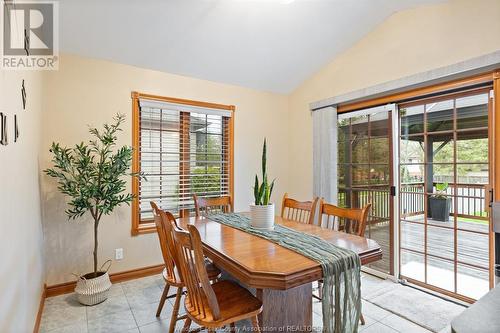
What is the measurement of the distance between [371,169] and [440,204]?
2.53ft

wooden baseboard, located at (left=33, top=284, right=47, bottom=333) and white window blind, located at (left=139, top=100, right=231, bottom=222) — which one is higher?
white window blind, located at (left=139, top=100, right=231, bottom=222)

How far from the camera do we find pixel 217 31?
2.79 m

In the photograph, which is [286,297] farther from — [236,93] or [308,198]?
[236,93]

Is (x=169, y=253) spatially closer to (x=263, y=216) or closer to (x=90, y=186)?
(x=263, y=216)

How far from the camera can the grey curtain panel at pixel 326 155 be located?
342 cm

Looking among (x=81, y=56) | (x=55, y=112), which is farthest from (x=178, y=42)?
(x=55, y=112)

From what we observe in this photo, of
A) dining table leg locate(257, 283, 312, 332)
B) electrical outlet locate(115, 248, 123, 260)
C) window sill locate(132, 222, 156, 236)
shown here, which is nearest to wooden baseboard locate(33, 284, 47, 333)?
electrical outlet locate(115, 248, 123, 260)

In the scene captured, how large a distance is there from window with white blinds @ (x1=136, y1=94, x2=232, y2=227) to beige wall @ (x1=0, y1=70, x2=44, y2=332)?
1.04 metres

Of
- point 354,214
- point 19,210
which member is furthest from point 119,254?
point 354,214

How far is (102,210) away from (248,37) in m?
2.30

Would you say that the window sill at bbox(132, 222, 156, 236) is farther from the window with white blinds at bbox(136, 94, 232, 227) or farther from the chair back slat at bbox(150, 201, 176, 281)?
the chair back slat at bbox(150, 201, 176, 281)

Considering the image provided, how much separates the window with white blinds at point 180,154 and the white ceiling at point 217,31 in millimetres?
518

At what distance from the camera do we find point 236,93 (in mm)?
3768

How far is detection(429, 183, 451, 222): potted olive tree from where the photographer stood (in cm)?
270
